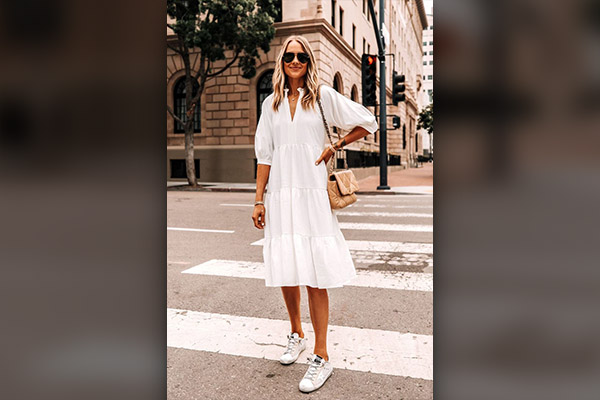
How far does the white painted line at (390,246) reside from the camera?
6.98 metres

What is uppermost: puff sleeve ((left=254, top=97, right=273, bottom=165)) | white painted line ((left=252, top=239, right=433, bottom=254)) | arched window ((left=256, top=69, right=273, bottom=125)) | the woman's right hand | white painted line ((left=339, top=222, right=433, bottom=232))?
arched window ((left=256, top=69, right=273, bottom=125))

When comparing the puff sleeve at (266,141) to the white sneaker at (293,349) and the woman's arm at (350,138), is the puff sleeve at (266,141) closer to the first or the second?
the woman's arm at (350,138)

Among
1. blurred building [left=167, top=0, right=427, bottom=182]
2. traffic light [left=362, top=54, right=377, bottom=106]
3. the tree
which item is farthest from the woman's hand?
blurred building [left=167, top=0, right=427, bottom=182]

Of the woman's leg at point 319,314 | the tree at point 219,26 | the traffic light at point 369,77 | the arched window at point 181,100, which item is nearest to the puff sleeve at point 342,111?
the woman's leg at point 319,314

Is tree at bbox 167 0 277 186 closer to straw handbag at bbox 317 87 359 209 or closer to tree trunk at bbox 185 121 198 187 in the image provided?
tree trunk at bbox 185 121 198 187

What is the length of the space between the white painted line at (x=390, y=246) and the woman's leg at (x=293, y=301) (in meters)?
3.81

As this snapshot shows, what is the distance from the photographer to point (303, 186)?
2961mm

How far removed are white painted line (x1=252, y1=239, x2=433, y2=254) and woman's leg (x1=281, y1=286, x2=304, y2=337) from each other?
3.81 metres

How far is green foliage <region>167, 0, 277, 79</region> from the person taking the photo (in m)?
19.3
